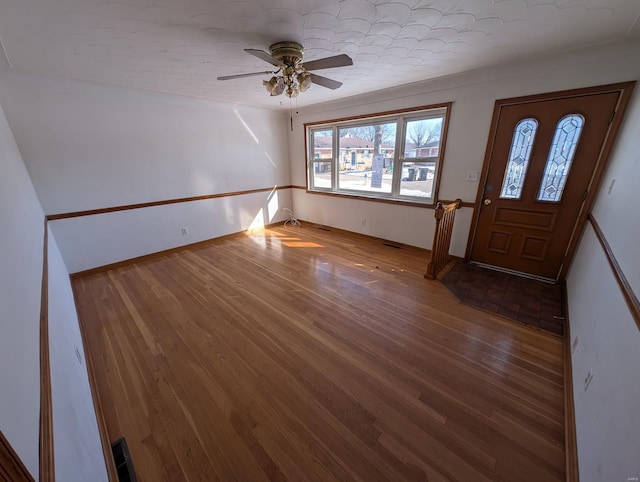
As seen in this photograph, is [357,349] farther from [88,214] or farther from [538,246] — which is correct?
[88,214]

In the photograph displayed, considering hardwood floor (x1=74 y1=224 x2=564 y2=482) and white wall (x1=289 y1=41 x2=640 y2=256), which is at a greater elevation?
white wall (x1=289 y1=41 x2=640 y2=256)

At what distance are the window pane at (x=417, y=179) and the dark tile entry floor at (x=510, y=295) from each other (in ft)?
4.07

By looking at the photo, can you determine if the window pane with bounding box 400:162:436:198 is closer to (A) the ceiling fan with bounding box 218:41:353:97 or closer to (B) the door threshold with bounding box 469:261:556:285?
(B) the door threshold with bounding box 469:261:556:285

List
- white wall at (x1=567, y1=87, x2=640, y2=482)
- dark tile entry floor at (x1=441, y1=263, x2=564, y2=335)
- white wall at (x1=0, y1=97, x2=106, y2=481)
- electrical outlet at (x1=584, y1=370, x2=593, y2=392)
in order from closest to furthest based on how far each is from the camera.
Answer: white wall at (x1=0, y1=97, x2=106, y2=481), white wall at (x1=567, y1=87, x2=640, y2=482), electrical outlet at (x1=584, y1=370, x2=593, y2=392), dark tile entry floor at (x1=441, y1=263, x2=564, y2=335)

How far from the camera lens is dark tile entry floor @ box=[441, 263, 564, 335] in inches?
91.9

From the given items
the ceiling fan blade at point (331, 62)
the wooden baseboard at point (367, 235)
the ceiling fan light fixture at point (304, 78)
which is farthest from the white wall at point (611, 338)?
the ceiling fan light fixture at point (304, 78)

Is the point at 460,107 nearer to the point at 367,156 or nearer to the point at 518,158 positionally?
the point at 518,158

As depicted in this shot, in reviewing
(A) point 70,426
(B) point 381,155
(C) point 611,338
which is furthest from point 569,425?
(B) point 381,155

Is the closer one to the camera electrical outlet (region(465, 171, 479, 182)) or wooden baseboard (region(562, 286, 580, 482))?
wooden baseboard (region(562, 286, 580, 482))

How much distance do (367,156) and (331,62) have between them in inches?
98.1

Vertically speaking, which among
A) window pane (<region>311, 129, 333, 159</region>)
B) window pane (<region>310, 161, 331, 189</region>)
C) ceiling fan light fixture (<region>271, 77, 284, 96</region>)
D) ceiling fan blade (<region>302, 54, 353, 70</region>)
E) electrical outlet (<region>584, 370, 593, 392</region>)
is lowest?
electrical outlet (<region>584, 370, 593, 392</region>)

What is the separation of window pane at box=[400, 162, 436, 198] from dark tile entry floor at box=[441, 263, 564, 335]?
1.24m

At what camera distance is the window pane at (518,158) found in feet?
8.97

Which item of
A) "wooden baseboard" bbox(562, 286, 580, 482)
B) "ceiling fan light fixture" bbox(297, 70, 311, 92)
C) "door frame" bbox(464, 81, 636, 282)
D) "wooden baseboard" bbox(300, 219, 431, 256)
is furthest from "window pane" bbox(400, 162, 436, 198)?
"wooden baseboard" bbox(562, 286, 580, 482)
